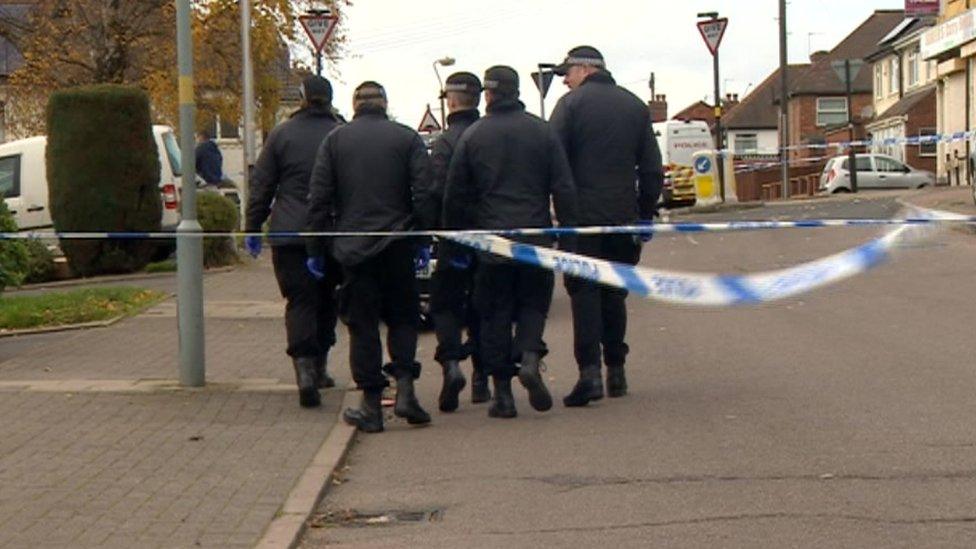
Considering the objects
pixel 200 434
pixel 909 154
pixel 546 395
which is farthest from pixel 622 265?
pixel 909 154

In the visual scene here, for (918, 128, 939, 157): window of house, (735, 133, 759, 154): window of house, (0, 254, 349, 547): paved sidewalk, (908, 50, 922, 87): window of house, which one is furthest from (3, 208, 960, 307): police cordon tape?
(735, 133, 759, 154): window of house

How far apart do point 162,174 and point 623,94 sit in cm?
1323

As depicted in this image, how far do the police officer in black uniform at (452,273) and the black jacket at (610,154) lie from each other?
0.58m

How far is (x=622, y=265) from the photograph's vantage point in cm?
1023

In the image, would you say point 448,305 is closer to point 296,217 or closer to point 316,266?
point 316,266

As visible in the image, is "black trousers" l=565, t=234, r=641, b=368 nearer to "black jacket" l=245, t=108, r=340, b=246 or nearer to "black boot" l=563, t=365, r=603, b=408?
"black boot" l=563, t=365, r=603, b=408

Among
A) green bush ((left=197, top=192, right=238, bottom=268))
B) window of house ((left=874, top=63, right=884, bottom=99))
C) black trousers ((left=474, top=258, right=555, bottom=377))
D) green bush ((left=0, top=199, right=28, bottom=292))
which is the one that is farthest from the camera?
window of house ((left=874, top=63, right=884, bottom=99))

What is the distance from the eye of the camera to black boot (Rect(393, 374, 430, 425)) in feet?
32.6

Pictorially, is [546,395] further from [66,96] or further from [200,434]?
[66,96]

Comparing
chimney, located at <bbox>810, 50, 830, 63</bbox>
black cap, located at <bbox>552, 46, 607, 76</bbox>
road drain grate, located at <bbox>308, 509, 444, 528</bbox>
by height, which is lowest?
road drain grate, located at <bbox>308, 509, 444, 528</bbox>

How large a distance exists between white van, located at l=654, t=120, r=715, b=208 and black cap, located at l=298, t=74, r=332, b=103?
2926 centimetres

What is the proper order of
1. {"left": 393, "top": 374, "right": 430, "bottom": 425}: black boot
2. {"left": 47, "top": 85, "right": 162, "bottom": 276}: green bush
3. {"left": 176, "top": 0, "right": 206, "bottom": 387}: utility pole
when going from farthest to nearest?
{"left": 47, "top": 85, "right": 162, "bottom": 276}: green bush
{"left": 176, "top": 0, "right": 206, "bottom": 387}: utility pole
{"left": 393, "top": 374, "right": 430, "bottom": 425}: black boot

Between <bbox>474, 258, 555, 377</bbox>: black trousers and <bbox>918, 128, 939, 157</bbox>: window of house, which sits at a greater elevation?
<bbox>918, 128, 939, 157</bbox>: window of house

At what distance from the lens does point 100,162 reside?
21.1 meters
